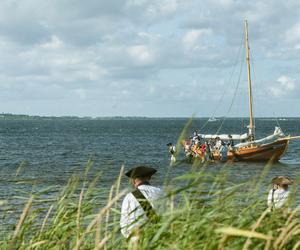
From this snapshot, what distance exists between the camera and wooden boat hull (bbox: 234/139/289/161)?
1415 inches

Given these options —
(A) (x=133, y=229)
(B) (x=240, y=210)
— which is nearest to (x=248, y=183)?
(B) (x=240, y=210)

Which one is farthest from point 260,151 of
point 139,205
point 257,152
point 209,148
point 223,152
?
point 139,205

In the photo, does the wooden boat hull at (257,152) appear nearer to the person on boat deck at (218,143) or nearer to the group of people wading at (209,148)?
the group of people wading at (209,148)

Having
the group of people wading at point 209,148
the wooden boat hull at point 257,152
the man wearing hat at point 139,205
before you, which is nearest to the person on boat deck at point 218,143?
the group of people wading at point 209,148

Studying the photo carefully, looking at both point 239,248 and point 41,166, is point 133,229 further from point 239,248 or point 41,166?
point 41,166

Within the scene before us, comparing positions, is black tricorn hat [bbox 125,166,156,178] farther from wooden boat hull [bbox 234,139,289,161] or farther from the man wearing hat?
wooden boat hull [bbox 234,139,289,161]

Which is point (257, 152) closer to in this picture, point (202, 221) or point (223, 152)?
point (223, 152)

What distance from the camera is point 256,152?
119 feet

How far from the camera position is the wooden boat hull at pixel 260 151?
35938 mm

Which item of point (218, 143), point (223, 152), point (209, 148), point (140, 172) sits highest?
point (140, 172)

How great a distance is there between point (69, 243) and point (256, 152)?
1254 inches

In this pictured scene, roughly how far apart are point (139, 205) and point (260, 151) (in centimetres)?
3203

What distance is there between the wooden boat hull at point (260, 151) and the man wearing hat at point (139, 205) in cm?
3042

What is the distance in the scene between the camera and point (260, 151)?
36.4m
